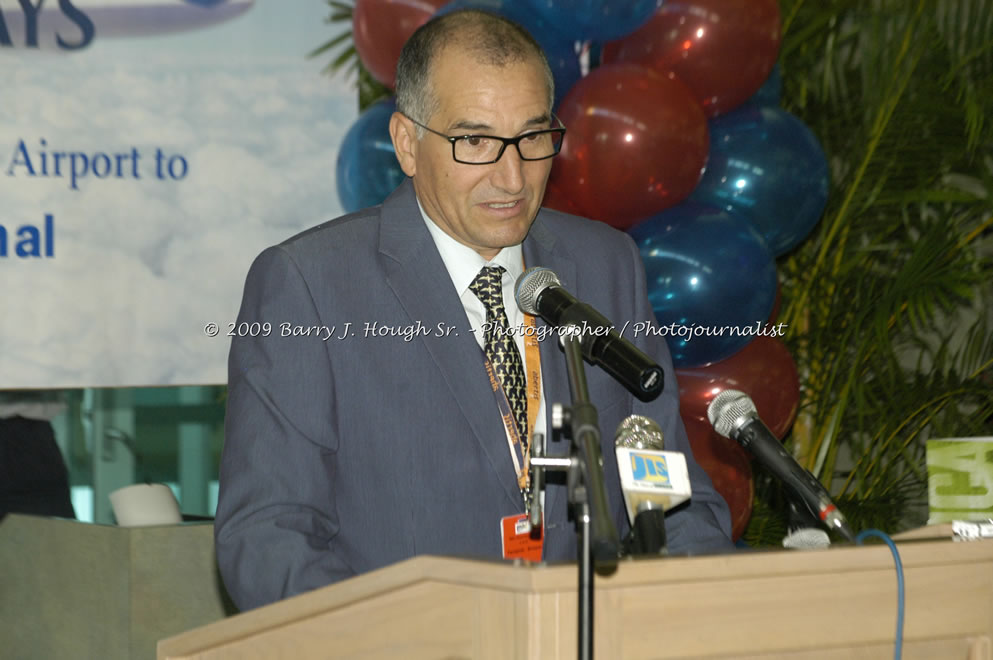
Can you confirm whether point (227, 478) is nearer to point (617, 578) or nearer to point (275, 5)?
point (617, 578)

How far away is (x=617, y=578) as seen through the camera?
136 cm

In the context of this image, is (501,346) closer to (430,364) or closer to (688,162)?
(430,364)

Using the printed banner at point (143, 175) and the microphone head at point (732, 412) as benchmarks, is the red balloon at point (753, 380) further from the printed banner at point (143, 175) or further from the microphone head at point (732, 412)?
the microphone head at point (732, 412)

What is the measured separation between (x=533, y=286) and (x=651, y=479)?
0.42 m

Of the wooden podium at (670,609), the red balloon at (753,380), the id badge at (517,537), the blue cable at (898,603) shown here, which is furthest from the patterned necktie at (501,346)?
the red balloon at (753,380)

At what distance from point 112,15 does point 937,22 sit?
9.76 ft

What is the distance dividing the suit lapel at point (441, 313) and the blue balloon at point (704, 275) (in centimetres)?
121

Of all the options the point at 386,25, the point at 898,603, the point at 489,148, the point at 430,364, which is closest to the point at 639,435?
the point at 898,603

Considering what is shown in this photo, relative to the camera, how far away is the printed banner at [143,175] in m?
3.59

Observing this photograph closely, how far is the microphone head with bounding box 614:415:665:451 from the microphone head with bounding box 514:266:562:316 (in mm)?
271

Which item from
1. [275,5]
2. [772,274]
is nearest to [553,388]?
[772,274]

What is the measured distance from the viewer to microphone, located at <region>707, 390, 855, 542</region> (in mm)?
1570

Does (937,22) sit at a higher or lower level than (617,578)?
higher

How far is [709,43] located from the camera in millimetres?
3564
